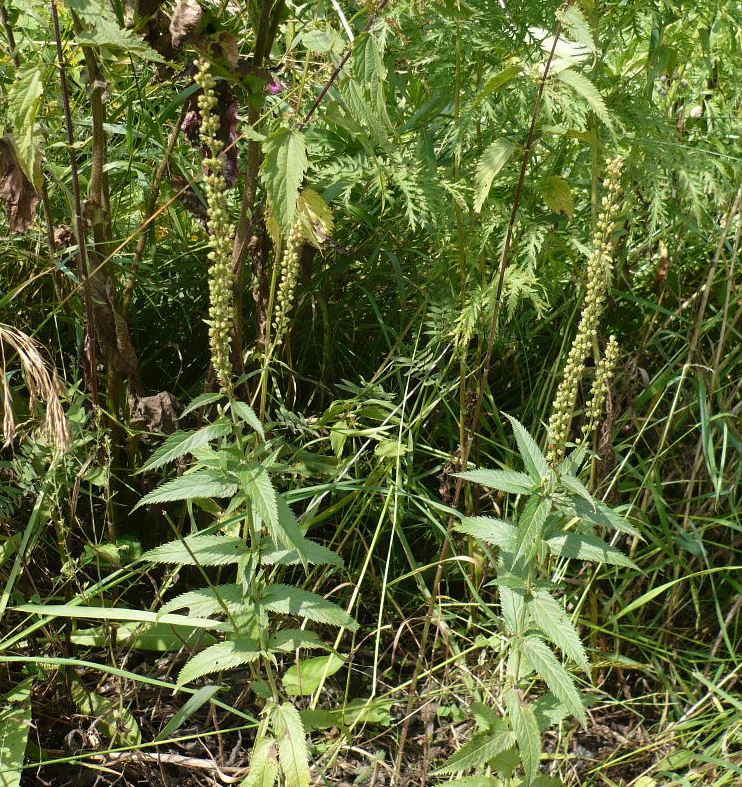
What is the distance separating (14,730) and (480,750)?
37.3 inches

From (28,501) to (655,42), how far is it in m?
1.82

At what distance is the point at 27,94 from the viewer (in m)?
1.66

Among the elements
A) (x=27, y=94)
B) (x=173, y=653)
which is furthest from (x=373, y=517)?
(x=27, y=94)

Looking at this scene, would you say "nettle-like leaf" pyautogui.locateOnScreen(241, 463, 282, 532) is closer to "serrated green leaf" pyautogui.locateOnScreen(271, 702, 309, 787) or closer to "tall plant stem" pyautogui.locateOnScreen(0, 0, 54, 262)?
"serrated green leaf" pyautogui.locateOnScreen(271, 702, 309, 787)

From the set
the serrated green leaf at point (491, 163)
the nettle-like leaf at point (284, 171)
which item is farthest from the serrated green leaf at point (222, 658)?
the serrated green leaf at point (491, 163)

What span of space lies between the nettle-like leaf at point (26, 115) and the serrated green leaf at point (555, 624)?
1.13 metres

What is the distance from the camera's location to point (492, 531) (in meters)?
1.63

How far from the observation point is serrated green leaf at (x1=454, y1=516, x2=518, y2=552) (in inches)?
63.6

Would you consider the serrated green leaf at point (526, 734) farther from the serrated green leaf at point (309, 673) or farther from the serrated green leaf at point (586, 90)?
the serrated green leaf at point (586, 90)

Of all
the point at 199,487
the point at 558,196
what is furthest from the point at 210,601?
the point at 558,196

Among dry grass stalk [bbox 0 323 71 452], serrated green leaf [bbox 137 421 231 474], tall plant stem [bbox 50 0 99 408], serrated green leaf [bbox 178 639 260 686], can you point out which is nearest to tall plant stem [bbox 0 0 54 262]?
tall plant stem [bbox 50 0 99 408]

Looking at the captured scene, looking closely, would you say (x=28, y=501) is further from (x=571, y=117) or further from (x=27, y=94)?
(x=571, y=117)

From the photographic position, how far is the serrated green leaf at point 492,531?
162 centimetres

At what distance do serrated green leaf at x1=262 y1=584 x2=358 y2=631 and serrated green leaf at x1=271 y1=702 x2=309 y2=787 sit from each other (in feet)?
0.53
